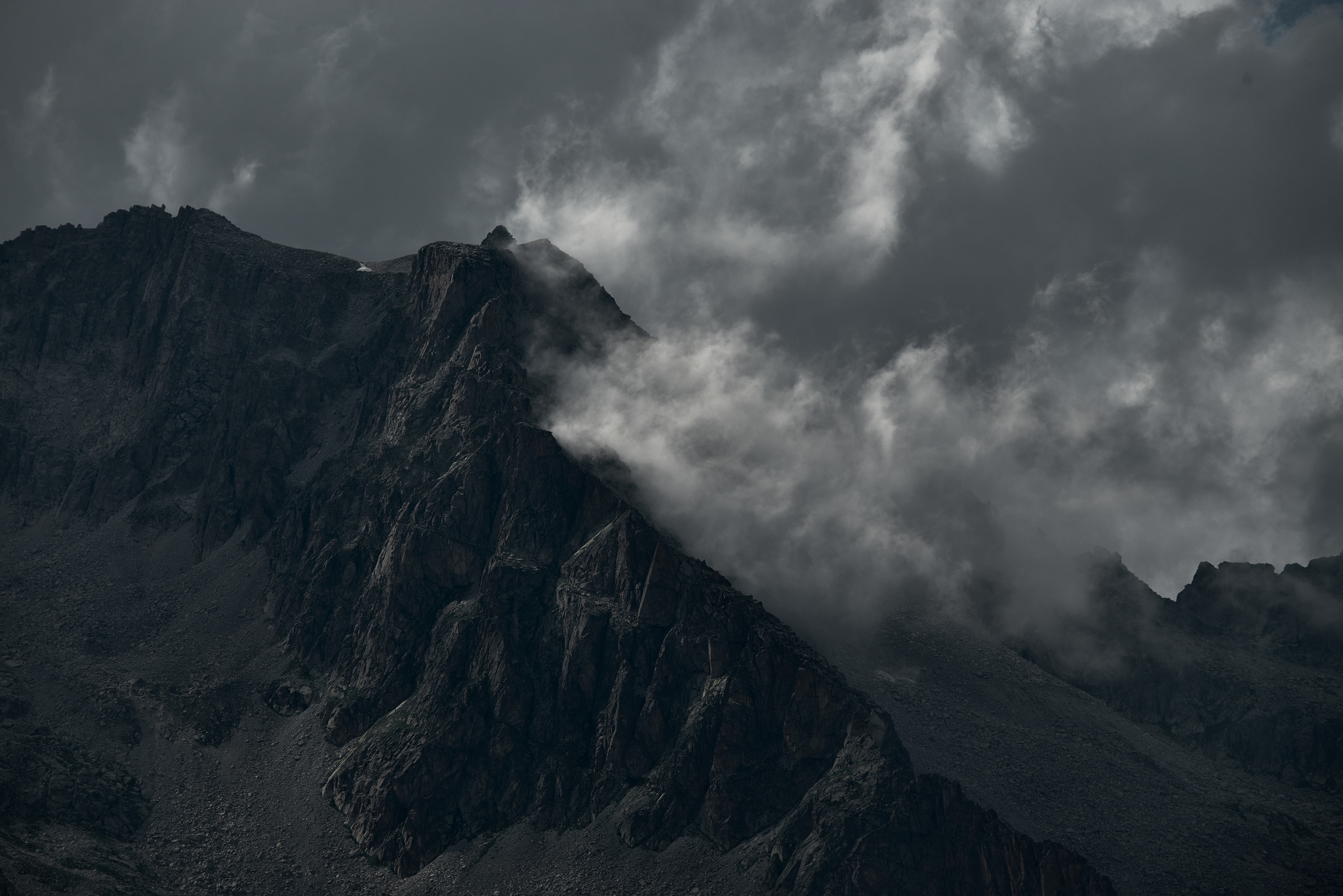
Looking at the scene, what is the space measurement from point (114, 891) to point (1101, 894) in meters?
180

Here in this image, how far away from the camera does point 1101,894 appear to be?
656 ft

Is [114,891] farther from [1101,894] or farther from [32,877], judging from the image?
[1101,894]

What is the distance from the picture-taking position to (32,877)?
196750 mm

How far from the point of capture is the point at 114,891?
19988 cm

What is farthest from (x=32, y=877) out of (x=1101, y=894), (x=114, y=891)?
(x=1101, y=894)

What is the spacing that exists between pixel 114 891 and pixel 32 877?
1402cm

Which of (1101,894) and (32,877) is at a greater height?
(1101,894)

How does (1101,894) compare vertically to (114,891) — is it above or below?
Answer: above

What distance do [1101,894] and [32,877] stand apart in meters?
194
